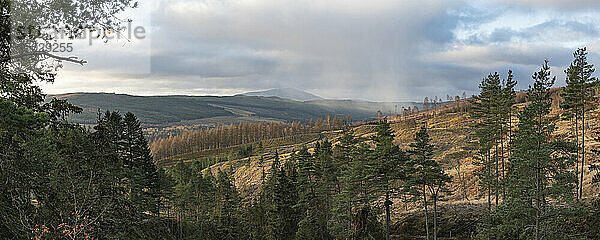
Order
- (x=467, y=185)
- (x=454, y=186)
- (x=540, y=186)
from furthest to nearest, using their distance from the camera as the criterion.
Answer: (x=454, y=186) → (x=467, y=185) → (x=540, y=186)

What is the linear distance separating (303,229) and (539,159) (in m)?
20.7

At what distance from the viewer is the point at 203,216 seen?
49375mm

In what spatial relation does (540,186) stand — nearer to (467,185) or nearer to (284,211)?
(284,211)

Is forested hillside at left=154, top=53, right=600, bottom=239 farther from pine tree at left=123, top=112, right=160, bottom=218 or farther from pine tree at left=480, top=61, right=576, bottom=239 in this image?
pine tree at left=123, top=112, right=160, bottom=218

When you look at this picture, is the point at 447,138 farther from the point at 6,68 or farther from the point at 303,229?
the point at 6,68

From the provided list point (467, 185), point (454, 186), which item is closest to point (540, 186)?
point (467, 185)

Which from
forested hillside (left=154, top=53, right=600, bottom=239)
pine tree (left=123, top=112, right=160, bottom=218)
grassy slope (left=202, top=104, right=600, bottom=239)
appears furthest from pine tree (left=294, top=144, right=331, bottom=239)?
pine tree (left=123, top=112, right=160, bottom=218)

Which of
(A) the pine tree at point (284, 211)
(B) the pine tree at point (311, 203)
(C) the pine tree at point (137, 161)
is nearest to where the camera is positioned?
(C) the pine tree at point (137, 161)

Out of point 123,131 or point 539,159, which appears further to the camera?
point 123,131

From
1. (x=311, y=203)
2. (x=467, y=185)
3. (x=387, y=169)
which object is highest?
(x=387, y=169)

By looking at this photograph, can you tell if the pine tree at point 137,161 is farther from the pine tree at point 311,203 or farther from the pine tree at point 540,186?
the pine tree at point 540,186

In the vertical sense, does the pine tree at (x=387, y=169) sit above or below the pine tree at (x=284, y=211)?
above

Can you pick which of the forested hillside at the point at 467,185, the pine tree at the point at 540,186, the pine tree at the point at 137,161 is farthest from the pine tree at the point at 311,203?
the pine tree at the point at 540,186

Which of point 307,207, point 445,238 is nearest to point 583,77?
Result: point 445,238
